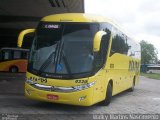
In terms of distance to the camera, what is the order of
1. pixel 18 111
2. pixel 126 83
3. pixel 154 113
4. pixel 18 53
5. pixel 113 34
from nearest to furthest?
pixel 18 111 < pixel 154 113 < pixel 113 34 < pixel 126 83 < pixel 18 53

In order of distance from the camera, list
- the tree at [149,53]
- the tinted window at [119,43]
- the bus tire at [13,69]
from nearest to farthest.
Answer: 1. the tinted window at [119,43]
2. the bus tire at [13,69]
3. the tree at [149,53]

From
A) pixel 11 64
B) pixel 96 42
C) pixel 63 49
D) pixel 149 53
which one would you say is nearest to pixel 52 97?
pixel 63 49

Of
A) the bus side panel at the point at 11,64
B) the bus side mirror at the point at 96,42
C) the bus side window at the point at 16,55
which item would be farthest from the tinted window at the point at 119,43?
the bus side panel at the point at 11,64

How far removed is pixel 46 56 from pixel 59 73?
30.6 inches

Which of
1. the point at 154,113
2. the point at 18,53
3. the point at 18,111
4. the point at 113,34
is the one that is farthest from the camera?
the point at 18,53

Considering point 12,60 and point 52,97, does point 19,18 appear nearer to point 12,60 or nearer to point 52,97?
point 12,60

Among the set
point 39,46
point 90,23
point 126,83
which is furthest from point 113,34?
point 126,83

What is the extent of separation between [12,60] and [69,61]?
1200 inches

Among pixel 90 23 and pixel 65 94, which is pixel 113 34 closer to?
pixel 90 23

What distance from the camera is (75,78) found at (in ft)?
42.1

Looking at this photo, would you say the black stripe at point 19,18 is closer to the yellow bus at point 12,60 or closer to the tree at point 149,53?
the yellow bus at point 12,60

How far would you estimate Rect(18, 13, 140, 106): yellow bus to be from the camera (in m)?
12.8

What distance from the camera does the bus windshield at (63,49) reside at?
1302 cm

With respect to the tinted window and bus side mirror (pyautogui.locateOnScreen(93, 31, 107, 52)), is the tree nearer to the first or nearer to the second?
the tinted window
